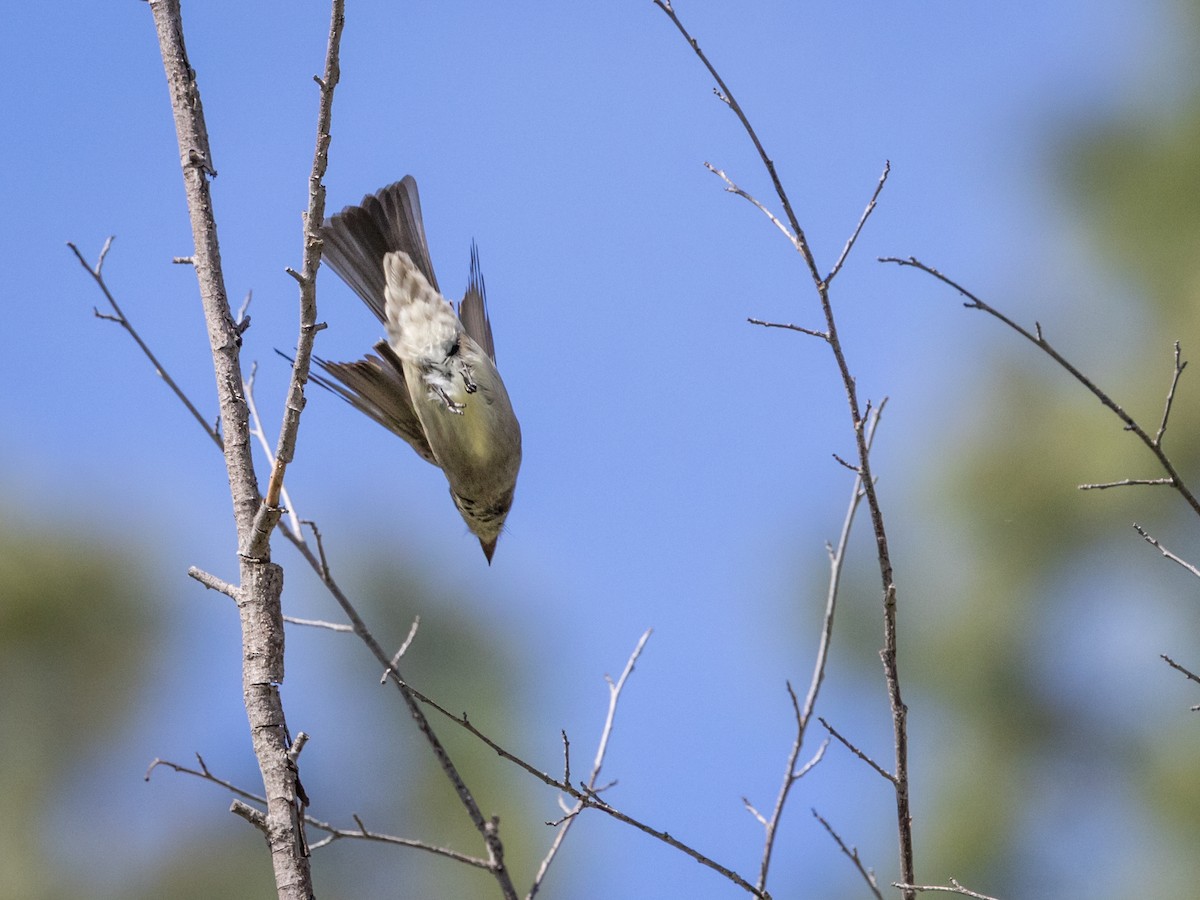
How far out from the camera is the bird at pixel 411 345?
2.97m

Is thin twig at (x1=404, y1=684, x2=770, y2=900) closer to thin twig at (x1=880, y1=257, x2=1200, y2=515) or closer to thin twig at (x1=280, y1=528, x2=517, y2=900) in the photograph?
thin twig at (x1=280, y1=528, x2=517, y2=900)

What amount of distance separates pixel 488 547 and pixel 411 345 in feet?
2.63

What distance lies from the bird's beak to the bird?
500mm

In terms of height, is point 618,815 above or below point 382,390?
below

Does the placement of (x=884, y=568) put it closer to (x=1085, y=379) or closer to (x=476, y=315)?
(x=1085, y=379)

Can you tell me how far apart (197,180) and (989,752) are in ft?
28.3

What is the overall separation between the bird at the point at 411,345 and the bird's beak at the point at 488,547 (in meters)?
0.50

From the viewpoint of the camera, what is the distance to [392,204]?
9.84ft

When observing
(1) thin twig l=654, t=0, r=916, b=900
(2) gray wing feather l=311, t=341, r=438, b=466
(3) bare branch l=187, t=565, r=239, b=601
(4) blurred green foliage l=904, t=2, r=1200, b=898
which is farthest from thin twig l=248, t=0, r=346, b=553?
(4) blurred green foliage l=904, t=2, r=1200, b=898

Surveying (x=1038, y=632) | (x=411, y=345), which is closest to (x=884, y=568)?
(x=411, y=345)

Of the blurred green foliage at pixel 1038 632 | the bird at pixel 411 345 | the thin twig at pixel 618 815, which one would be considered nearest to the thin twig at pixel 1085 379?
the thin twig at pixel 618 815

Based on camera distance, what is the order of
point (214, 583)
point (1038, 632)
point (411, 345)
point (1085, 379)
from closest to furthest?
point (1085, 379) → point (214, 583) → point (411, 345) → point (1038, 632)

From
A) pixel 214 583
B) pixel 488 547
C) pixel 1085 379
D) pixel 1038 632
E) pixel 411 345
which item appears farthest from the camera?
pixel 1038 632

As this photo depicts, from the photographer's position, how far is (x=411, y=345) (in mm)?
2975
